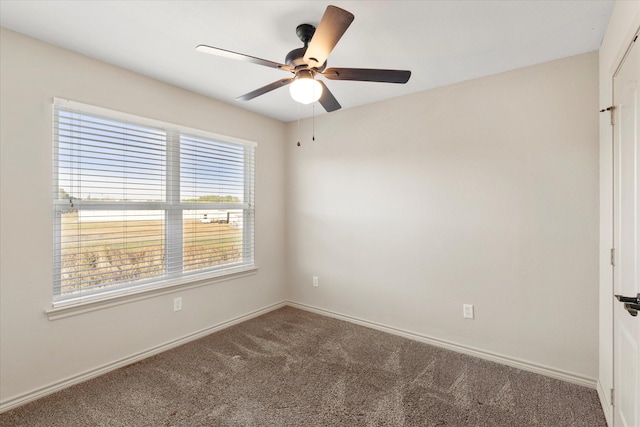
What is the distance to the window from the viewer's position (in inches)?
87.3

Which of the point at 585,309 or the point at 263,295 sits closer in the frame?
the point at 585,309

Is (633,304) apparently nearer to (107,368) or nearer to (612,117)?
(612,117)

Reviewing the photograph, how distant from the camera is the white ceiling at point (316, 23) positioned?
1700mm

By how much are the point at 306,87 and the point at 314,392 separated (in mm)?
2022

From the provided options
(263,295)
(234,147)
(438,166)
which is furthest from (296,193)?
(438,166)

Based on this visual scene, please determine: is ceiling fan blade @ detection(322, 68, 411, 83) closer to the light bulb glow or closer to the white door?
the light bulb glow

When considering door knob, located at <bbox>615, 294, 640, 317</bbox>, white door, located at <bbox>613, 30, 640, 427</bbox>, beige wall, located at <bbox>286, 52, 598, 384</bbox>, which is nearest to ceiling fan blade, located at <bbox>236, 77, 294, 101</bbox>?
beige wall, located at <bbox>286, 52, 598, 384</bbox>

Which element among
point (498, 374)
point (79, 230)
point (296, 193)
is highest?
point (296, 193)

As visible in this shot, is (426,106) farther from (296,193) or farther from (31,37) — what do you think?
(31,37)

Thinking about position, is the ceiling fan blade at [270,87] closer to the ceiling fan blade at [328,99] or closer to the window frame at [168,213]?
the ceiling fan blade at [328,99]

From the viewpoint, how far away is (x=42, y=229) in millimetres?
2072

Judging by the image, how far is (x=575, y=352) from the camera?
220 centimetres

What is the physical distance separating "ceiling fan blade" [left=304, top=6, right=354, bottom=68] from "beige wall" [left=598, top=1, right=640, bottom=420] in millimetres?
1440

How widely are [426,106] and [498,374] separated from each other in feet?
7.63
